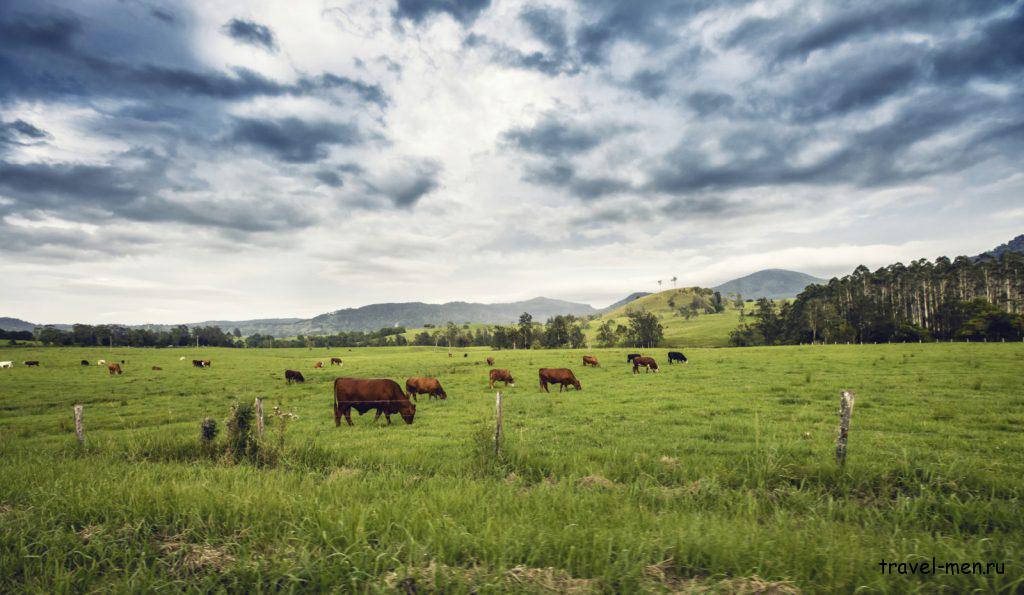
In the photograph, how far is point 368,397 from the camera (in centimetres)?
1819

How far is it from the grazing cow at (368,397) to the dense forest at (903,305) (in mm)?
100317

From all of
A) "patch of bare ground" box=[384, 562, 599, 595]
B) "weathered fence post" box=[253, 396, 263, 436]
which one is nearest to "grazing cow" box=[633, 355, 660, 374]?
"weathered fence post" box=[253, 396, 263, 436]

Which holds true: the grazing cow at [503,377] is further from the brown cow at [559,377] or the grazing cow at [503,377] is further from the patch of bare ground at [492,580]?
the patch of bare ground at [492,580]

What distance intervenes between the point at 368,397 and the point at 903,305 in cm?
13903

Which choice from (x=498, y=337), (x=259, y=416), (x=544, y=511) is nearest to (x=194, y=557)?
(x=544, y=511)

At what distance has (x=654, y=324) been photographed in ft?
405

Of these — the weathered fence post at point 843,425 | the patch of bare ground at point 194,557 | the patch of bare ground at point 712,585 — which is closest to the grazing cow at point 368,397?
the patch of bare ground at point 194,557

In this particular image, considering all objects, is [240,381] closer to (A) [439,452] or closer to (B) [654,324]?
(A) [439,452]

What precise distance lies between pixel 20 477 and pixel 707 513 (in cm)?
1145

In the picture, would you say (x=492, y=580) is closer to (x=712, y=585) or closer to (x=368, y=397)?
(x=712, y=585)

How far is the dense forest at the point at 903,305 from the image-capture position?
80.9 meters

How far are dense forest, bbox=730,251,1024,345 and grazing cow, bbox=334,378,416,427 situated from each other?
100m

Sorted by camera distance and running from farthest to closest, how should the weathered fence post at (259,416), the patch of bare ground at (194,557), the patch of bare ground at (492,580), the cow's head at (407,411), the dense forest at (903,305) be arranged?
the dense forest at (903,305), the cow's head at (407,411), the weathered fence post at (259,416), the patch of bare ground at (194,557), the patch of bare ground at (492,580)

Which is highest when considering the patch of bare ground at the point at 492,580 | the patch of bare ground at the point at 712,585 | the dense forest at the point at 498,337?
the patch of bare ground at the point at 492,580
